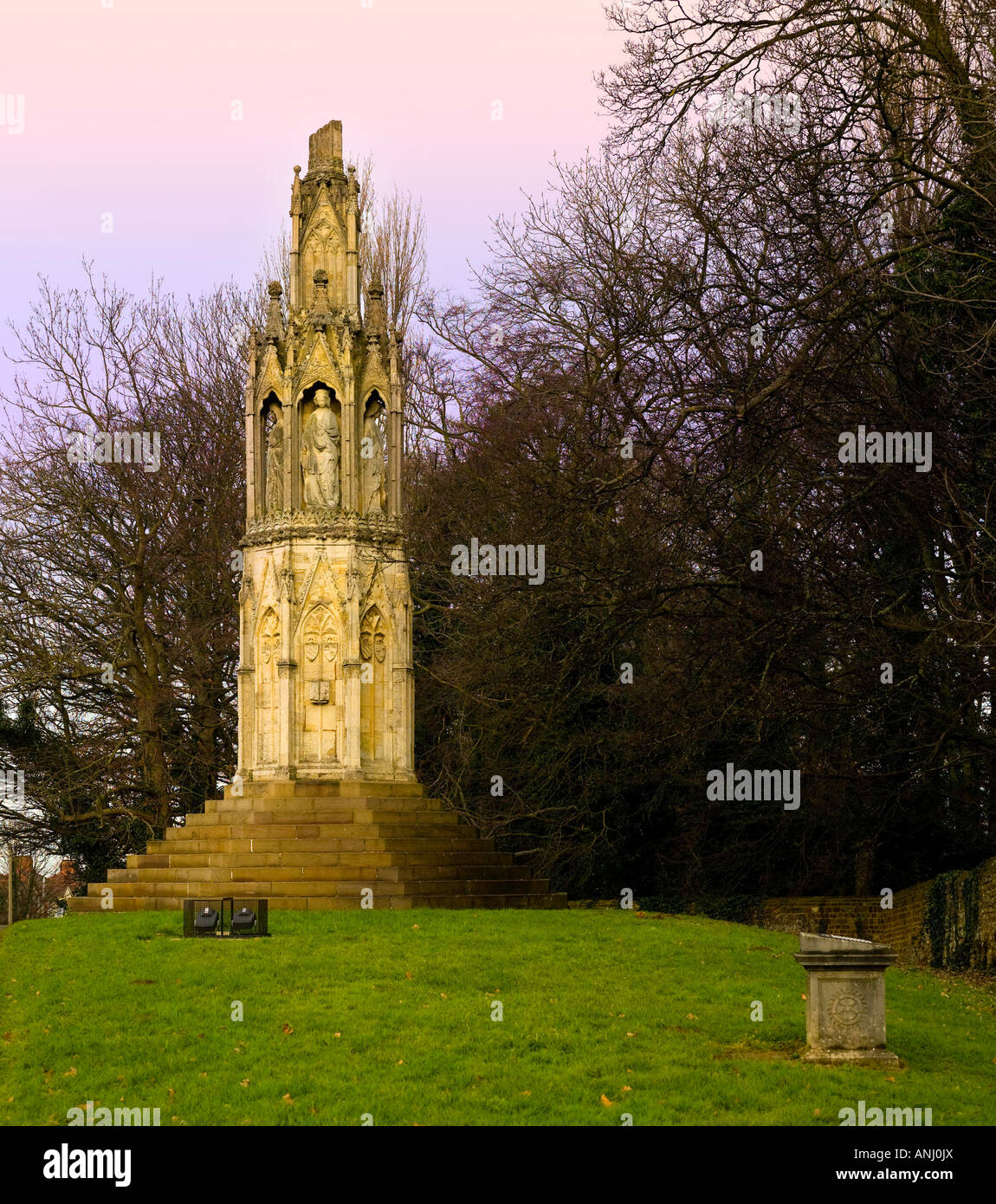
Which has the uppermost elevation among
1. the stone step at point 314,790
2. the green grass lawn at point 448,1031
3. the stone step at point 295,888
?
the stone step at point 314,790

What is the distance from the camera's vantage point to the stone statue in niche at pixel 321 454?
2366 centimetres

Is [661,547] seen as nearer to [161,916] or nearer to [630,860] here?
[161,916]

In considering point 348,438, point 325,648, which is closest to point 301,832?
point 325,648

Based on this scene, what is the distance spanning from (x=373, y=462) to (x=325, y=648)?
3092mm

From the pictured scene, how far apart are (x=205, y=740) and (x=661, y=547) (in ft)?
52.0

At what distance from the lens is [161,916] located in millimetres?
19359

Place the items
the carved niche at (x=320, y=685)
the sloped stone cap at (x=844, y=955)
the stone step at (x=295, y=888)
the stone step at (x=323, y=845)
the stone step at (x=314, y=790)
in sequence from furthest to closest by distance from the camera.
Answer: the carved niche at (x=320, y=685) → the stone step at (x=314, y=790) → the stone step at (x=323, y=845) → the stone step at (x=295, y=888) → the sloped stone cap at (x=844, y=955)

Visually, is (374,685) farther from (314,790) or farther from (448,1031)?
(448,1031)

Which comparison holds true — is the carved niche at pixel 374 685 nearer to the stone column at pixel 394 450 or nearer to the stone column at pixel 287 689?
the stone column at pixel 287 689

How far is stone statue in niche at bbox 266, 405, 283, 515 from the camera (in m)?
23.8

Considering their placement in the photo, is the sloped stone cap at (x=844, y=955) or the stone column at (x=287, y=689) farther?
Result: the stone column at (x=287, y=689)

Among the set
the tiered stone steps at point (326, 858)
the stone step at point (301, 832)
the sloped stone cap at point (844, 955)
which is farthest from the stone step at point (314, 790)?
the sloped stone cap at point (844, 955)

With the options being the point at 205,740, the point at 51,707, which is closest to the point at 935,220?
the point at 205,740

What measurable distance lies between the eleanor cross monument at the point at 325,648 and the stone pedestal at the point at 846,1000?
965cm
